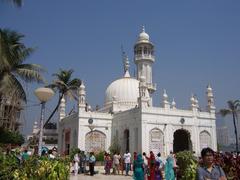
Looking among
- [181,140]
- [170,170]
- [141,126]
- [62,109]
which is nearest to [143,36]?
[62,109]

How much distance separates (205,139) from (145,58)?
14.9 metres

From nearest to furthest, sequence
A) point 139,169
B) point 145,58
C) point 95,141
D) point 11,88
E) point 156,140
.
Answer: point 139,169, point 11,88, point 156,140, point 95,141, point 145,58

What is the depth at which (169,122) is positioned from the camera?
1153 inches

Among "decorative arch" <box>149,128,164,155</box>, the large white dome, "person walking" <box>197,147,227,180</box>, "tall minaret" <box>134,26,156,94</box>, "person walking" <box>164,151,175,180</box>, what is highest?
"tall minaret" <box>134,26,156,94</box>

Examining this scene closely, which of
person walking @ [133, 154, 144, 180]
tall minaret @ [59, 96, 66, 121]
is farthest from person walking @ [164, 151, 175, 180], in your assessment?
tall minaret @ [59, 96, 66, 121]

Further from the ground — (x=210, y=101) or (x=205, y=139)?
(x=210, y=101)

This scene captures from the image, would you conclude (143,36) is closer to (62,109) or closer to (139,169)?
(62,109)

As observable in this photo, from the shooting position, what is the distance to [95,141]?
105 feet

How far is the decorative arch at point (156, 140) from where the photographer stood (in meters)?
27.8

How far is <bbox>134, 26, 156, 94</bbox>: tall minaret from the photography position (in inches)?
1629

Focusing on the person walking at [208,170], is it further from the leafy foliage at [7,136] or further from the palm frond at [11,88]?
the leafy foliage at [7,136]

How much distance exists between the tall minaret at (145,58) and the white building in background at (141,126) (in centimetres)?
434

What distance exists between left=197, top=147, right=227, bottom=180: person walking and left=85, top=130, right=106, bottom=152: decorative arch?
27.5 metres

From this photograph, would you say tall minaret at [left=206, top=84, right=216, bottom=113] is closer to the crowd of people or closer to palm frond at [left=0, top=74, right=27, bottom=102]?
the crowd of people
